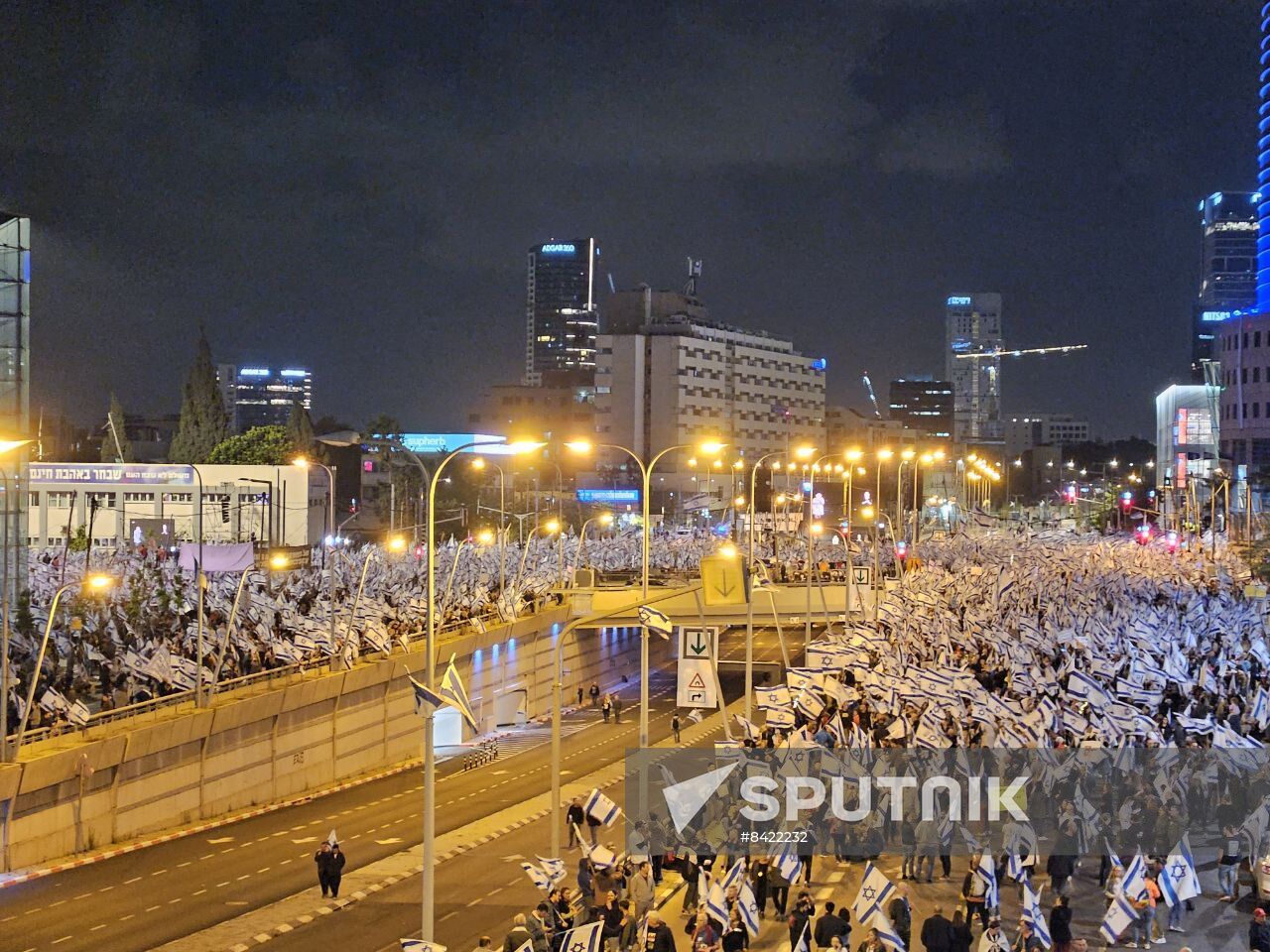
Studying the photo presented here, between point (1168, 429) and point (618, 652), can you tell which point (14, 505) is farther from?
point (1168, 429)

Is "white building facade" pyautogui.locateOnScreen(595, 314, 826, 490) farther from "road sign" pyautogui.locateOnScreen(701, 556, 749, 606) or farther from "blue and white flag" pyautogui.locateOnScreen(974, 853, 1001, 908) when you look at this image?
"blue and white flag" pyautogui.locateOnScreen(974, 853, 1001, 908)

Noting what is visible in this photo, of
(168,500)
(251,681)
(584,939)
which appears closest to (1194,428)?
(168,500)

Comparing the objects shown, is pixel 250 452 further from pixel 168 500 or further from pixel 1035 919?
pixel 1035 919

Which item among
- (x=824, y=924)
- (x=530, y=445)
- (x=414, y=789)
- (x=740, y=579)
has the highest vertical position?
(x=530, y=445)

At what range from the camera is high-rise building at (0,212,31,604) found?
40.8 meters

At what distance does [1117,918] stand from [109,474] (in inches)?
3028

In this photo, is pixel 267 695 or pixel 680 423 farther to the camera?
pixel 680 423

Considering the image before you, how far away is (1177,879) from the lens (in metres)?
16.7

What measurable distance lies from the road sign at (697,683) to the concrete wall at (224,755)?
11998 mm

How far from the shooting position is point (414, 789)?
3591 cm

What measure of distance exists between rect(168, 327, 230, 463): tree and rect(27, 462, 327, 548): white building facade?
12.8 metres

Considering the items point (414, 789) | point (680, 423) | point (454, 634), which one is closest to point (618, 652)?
point (454, 634)

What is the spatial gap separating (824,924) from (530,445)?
789 centimetres

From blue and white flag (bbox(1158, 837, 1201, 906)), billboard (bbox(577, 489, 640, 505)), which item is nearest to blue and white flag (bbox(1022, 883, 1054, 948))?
blue and white flag (bbox(1158, 837, 1201, 906))
